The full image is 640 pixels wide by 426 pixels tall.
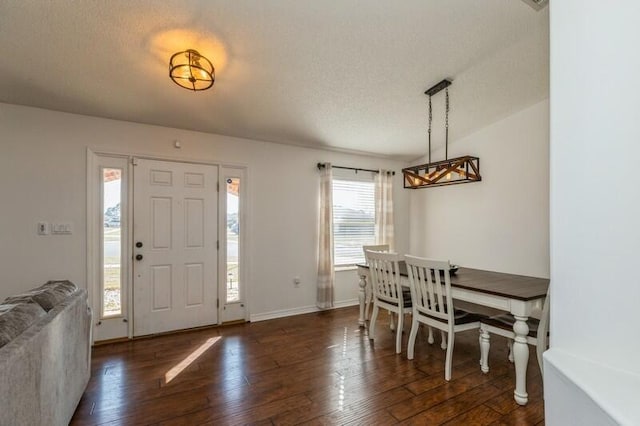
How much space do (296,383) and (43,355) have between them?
1619mm

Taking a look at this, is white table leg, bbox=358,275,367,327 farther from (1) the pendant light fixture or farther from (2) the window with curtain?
(1) the pendant light fixture

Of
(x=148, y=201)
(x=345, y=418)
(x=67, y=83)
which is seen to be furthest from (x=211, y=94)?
(x=345, y=418)

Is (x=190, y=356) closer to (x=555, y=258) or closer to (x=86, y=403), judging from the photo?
(x=86, y=403)

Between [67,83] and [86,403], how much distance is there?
98.7 inches

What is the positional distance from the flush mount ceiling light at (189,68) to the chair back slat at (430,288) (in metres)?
2.21

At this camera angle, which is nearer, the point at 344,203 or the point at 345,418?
the point at 345,418

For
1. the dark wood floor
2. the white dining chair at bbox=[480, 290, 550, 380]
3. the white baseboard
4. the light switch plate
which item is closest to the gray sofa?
the dark wood floor

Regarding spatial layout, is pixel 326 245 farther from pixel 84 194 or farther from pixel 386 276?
pixel 84 194

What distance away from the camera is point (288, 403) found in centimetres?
211

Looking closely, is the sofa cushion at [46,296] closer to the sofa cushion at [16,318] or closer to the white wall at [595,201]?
the sofa cushion at [16,318]

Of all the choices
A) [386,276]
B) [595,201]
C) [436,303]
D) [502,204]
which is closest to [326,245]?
[386,276]

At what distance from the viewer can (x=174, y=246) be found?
3480 mm

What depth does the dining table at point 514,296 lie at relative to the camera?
6.90 feet

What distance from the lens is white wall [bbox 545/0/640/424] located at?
912 mm
